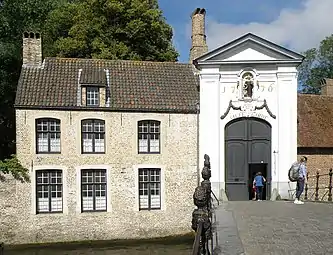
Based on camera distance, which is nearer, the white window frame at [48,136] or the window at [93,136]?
the white window frame at [48,136]

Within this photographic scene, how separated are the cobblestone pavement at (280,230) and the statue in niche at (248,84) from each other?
5.19m

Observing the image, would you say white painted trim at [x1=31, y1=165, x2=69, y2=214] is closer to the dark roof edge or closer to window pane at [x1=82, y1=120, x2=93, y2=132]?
window pane at [x1=82, y1=120, x2=93, y2=132]

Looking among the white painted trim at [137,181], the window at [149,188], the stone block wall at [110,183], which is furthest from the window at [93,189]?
the window at [149,188]

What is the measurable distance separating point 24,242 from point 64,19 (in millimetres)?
12234

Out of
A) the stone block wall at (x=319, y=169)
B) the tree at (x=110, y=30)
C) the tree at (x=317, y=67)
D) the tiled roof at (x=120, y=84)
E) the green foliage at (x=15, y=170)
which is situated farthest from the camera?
the tree at (x=317, y=67)

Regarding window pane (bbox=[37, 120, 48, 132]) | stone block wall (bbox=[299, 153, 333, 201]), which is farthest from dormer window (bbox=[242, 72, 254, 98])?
window pane (bbox=[37, 120, 48, 132])

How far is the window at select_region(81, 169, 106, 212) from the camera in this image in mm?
17109

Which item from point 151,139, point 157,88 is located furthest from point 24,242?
point 157,88

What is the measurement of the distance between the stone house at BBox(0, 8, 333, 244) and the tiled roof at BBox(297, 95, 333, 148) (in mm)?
451

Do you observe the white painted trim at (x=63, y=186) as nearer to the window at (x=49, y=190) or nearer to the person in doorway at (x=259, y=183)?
the window at (x=49, y=190)

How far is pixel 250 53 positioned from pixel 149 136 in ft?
15.9

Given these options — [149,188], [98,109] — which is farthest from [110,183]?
[98,109]

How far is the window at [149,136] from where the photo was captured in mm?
17438

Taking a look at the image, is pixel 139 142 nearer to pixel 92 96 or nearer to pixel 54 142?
pixel 92 96
